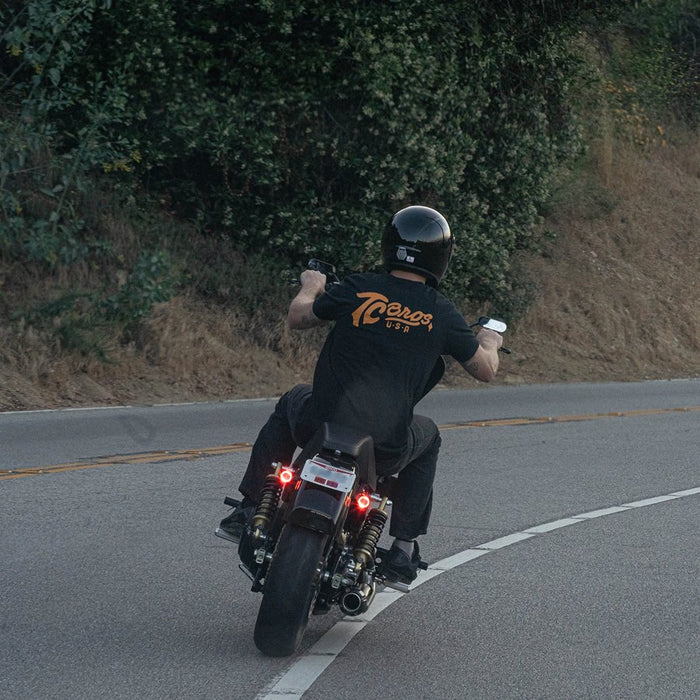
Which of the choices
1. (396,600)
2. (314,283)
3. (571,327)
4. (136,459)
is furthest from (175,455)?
(571,327)

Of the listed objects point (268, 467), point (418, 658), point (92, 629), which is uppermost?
point (268, 467)

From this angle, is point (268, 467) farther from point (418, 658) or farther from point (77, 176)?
point (77, 176)

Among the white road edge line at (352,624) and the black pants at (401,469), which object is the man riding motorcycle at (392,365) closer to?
the black pants at (401,469)

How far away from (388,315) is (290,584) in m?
1.26

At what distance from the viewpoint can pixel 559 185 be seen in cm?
2733

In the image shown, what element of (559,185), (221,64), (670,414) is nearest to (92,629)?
(670,414)

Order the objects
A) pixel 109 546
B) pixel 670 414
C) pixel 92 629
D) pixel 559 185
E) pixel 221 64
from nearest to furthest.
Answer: pixel 92 629 → pixel 109 546 → pixel 670 414 → pixel 221 64 → pixel 559 185

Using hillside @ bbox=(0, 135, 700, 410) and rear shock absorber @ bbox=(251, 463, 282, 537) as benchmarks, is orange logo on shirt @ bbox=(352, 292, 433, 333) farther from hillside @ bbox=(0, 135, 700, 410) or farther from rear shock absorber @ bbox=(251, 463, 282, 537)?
hillside @ bbox=(0, 135, 700, 410)

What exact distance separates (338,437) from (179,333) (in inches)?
490

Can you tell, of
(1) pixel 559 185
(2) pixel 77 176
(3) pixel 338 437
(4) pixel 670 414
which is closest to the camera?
(3) pixel 338 437

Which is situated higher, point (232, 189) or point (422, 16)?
point (422, 16)

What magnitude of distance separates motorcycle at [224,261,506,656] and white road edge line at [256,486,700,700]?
0.14m

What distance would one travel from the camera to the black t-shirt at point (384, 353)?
5.98 m

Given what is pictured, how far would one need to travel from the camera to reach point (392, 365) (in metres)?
6.01
